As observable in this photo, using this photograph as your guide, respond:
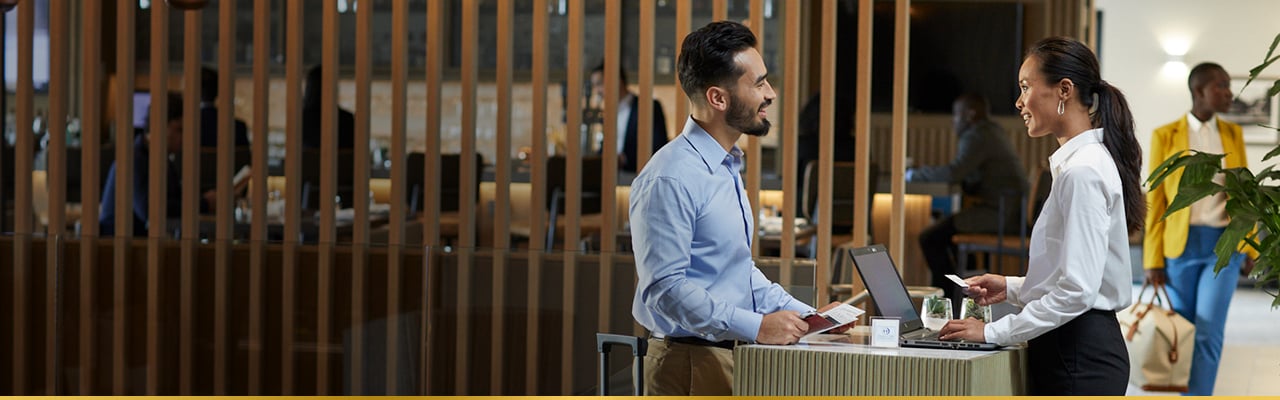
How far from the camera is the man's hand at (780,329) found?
2316mm

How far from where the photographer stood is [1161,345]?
5.60 meters

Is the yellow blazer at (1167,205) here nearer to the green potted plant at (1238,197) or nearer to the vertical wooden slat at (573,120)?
the vertical wooden slat at (573,120)

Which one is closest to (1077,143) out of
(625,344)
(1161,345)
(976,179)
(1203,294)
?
(625,344)

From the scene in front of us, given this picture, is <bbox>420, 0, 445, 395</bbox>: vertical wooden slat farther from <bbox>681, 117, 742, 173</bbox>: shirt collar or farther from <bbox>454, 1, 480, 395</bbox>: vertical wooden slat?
<bbox>681, 117, 742, 173</bbox>: shirt collar

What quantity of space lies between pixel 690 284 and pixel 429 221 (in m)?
2.21

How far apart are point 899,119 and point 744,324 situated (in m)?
1.89

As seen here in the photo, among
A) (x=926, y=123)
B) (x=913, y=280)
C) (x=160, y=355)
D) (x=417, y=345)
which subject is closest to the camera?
(x=417, y=345)

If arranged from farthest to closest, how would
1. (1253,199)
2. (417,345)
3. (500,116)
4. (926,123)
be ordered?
(926,123) → (500,116) → (417,345) → (1253,199)

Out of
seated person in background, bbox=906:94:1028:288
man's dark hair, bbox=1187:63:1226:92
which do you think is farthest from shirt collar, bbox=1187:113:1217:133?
seated person in background, bbox=906:94:1028:288

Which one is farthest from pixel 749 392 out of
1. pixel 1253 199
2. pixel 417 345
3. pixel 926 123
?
pixel 926 123

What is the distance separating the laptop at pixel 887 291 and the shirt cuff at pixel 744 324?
0.84 ft

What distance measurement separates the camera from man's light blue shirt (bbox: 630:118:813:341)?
229 cm

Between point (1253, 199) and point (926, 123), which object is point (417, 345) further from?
point (926, 123)

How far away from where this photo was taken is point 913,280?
7.93 meters
